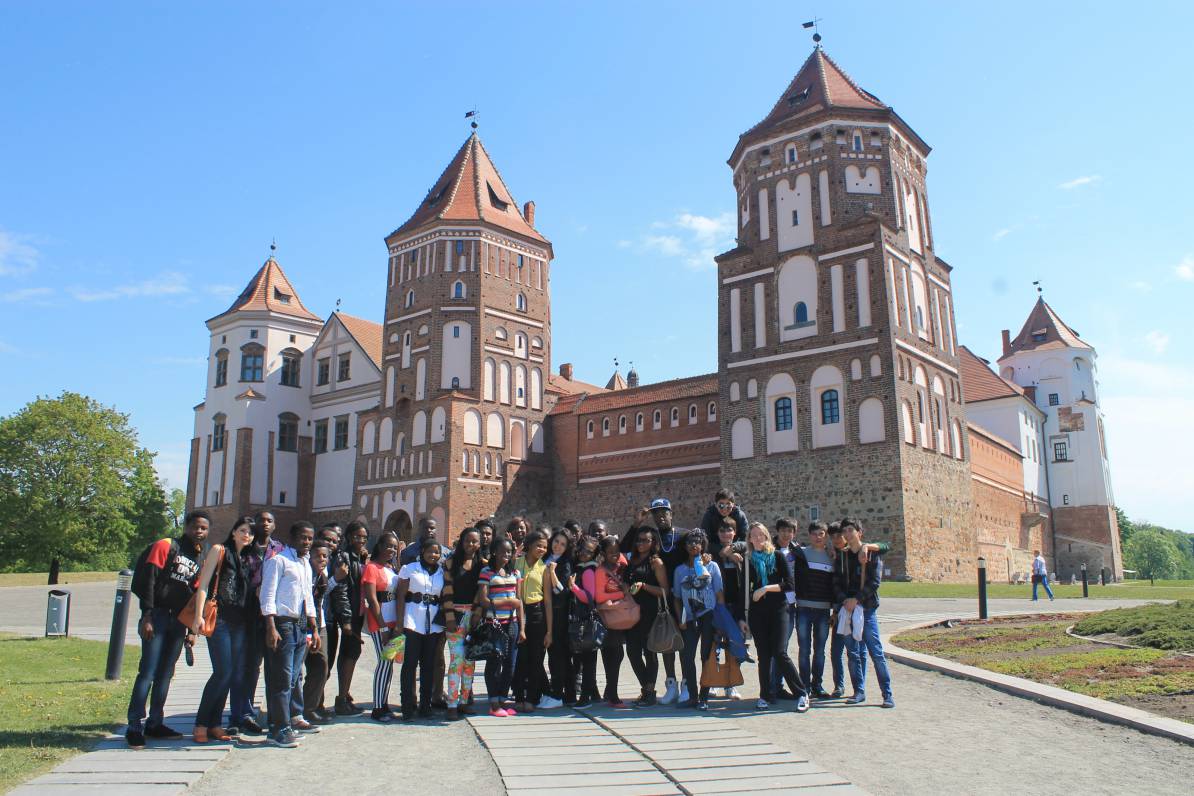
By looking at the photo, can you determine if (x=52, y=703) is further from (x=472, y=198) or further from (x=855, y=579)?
(x=472, y=198)

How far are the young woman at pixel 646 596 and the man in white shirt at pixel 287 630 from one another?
9.79 ft

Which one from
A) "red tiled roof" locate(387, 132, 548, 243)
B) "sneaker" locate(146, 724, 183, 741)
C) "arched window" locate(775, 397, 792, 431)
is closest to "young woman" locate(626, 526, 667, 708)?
"sneaker" locate(146, 724, 183, 741)

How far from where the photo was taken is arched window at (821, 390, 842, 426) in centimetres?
3266

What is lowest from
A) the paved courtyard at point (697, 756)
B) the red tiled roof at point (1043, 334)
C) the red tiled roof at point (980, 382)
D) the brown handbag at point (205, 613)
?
the paved courtyard at point (697, 756)

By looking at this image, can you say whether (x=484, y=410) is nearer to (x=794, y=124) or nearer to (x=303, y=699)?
(x=794, y=124)

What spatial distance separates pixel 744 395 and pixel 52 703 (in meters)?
28.6

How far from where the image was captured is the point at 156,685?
7.07 meters

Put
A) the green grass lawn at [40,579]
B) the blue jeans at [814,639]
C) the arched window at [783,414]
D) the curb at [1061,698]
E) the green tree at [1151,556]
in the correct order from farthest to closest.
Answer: the green tree at [1151,556], the green grass lawn at [40,579], the arched window at [783,414], the blue jeans at [814,639], the curb at [1061,698]

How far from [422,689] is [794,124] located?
31582 mm

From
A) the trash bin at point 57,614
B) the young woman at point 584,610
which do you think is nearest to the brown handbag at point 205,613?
the young woman at point 584,610

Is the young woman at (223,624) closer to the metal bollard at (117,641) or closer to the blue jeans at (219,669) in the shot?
the blue jeans at (219,669)

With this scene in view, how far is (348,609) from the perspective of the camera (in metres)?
8.12

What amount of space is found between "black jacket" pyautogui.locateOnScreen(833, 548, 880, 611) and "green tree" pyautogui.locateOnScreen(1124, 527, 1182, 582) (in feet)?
339

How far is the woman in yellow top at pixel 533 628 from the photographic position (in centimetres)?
843
